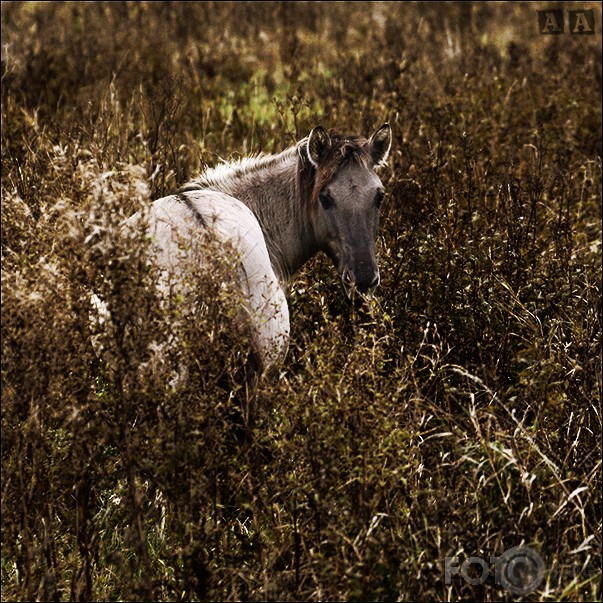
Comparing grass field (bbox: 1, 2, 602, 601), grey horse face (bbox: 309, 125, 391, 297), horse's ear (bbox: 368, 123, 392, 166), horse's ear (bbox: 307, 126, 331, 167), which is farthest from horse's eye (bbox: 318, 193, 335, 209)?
grass field (bbox: 1, 2, 602, 601)

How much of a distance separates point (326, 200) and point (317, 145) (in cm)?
31

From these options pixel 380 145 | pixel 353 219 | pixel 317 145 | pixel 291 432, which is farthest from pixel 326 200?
pixel 291 432

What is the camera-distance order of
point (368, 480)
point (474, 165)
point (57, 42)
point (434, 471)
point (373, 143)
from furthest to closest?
point (57, 42) < point (474, 165) < point (373, 143) < point (434, 471) < point (368, 480)

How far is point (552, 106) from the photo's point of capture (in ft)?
28.0

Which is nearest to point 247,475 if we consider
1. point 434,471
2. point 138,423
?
point 138,423

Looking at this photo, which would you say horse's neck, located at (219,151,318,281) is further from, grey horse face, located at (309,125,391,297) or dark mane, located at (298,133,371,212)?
grey horse face, located at (309,125,391,297)

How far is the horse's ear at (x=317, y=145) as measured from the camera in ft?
15.4

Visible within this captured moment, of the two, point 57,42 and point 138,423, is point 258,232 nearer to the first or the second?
point 138,423

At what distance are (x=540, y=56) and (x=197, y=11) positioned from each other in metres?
5.20

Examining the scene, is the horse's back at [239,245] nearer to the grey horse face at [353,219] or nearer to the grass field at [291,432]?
the grass field at [291,432]

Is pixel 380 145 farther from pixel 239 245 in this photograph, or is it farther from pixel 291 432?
pixel 291 432

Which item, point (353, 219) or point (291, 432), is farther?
point (353, 219)

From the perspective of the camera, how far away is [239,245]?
3914 millimetres

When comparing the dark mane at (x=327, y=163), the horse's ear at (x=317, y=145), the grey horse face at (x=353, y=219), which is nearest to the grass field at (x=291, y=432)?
the grey horse face at (x=353, y=219)
